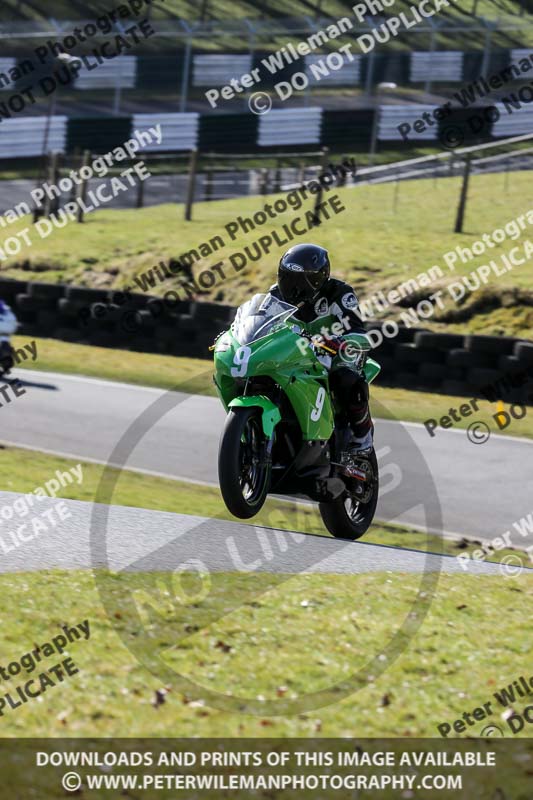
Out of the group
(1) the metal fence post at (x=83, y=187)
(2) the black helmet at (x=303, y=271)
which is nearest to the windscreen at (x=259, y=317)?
(2) the black helmet at (x=303, y=271)

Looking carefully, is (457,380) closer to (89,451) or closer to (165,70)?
(89,451)

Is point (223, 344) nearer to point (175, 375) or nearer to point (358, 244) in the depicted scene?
point (175, 375)

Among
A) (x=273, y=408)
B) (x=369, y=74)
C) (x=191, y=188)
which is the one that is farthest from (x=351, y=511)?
(x=369, y=74)

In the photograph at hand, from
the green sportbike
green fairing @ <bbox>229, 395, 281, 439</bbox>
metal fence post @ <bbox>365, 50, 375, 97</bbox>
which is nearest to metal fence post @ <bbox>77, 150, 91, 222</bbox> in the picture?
metal fence post @ <bbox>365, 50, 375, 97</bbox>

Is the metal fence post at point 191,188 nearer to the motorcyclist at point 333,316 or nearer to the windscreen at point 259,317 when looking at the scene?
the motorcyclist at point 333,316

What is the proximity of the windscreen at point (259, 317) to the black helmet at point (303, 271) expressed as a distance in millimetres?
199

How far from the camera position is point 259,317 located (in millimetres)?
6848

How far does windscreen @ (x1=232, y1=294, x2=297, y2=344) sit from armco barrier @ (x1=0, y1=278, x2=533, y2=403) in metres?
7.70

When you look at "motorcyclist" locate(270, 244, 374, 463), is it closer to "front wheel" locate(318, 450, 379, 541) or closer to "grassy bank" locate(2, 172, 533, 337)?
"front wheel" locate(318, 450, 379, 541)

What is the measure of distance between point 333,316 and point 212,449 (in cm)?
482

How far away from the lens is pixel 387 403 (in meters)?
14.5

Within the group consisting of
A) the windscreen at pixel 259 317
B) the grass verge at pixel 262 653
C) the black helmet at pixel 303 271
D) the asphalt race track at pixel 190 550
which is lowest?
the asphalt race track at pixel 190 550

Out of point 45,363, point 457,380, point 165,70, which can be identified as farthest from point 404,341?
point 165,70

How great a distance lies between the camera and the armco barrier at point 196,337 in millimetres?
14383
